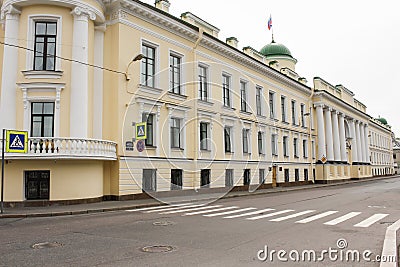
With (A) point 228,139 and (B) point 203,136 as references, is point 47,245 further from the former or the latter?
(A) point 228,139

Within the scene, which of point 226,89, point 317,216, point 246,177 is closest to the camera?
point 317,216

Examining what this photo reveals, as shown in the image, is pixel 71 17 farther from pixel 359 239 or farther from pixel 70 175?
pixel 359 239

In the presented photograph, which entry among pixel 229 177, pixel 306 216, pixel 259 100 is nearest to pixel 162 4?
pixel 229 177

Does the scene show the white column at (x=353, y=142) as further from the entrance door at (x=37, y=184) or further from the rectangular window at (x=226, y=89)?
the entrance door at (x=37, y=184)

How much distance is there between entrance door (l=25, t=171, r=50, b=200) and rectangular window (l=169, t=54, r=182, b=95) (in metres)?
9.36

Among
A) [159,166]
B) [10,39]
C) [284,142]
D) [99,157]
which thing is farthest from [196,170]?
[284,142]

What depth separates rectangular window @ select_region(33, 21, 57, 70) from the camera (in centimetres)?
1803

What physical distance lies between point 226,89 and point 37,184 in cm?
1616

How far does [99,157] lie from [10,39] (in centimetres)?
746

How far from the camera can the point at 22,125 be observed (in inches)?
684

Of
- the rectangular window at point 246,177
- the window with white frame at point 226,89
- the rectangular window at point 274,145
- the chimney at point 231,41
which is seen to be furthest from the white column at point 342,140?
the window with white frame at point 226,89

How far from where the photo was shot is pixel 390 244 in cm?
798

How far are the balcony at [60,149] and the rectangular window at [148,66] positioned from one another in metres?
5.69

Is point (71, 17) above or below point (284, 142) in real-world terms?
above
